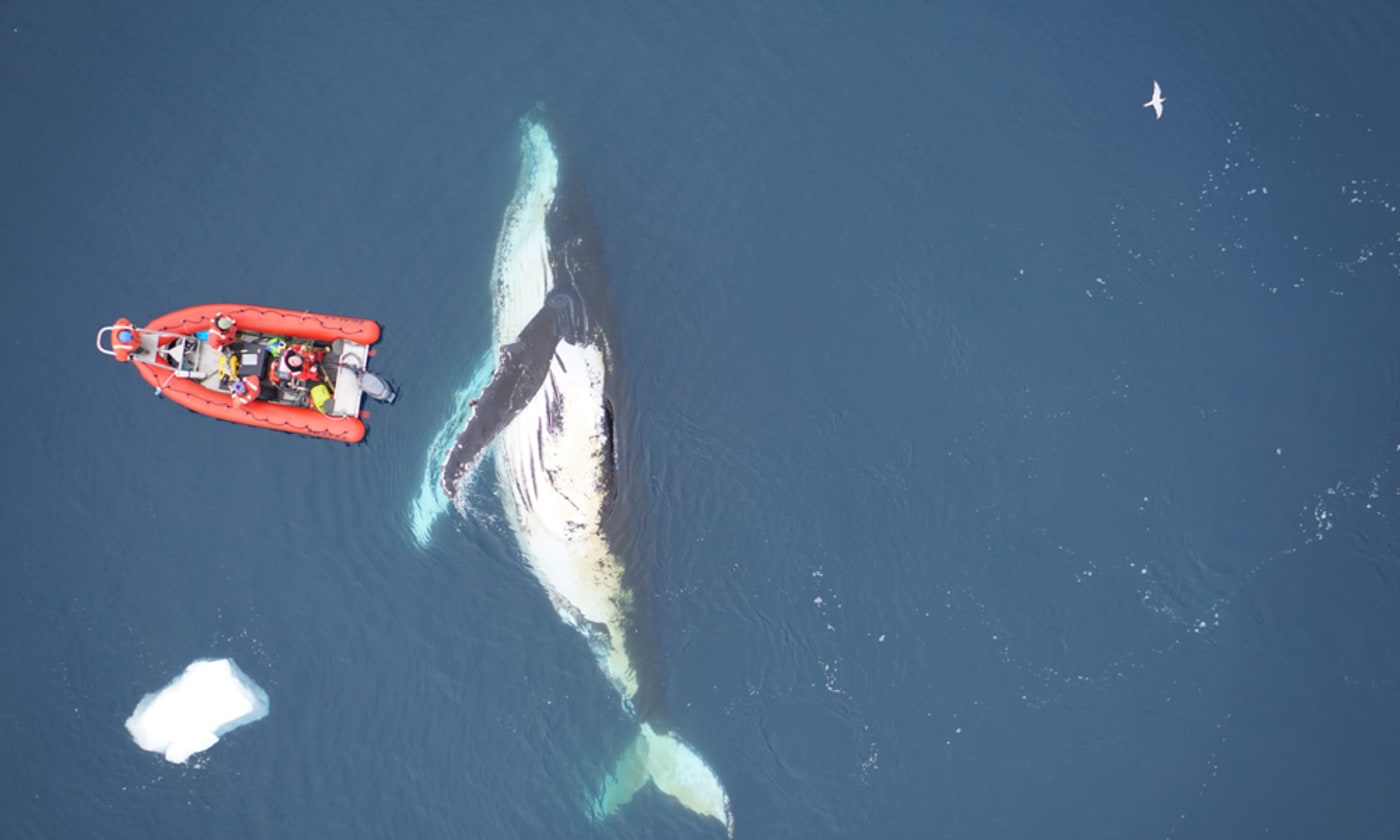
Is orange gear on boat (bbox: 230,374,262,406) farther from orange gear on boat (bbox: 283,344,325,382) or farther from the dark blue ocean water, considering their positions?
the dark blue ocean water

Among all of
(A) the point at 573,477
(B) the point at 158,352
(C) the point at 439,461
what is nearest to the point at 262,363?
(B) the point at 158,352

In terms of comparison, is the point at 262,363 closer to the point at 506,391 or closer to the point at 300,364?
the point at 300,364

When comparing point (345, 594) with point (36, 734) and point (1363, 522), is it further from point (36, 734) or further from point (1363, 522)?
point (1363, 522)

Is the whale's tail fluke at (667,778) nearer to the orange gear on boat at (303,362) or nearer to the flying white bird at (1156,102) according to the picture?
the orange gear on boat at (303,362)

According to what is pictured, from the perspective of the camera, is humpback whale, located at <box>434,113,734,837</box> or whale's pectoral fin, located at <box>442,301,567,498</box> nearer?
humpback whale, located at <box>434,113,734,837</box>

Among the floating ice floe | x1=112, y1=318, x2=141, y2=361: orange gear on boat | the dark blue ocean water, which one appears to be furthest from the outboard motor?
the floating ice floe

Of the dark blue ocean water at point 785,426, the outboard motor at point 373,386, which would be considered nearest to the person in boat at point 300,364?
the outboard motor at point 373,386

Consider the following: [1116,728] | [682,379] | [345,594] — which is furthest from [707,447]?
[1116,728]
